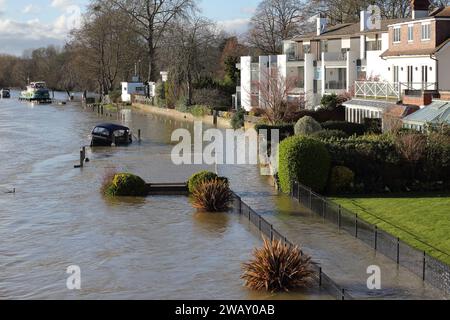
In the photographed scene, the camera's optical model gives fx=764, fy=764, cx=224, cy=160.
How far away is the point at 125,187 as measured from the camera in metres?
34.4

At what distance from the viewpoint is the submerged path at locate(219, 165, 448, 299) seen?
19.7 metres

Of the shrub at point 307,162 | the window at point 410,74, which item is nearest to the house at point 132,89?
the window at point 410,74

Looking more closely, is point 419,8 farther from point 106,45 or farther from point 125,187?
point 106,45

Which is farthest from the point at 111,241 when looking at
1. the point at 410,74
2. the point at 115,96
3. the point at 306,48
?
the point at 115,96

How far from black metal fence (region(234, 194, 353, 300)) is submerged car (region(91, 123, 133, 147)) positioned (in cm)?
2841

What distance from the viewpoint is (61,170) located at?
147ft

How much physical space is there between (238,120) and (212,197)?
1379 inches

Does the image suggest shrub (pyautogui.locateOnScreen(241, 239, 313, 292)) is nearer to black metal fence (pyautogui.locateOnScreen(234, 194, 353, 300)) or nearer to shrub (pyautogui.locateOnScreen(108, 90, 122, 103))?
black metal fence (pyautogui.locateOnScreen(234, 194, 353, 300))

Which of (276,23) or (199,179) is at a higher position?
(276,23)

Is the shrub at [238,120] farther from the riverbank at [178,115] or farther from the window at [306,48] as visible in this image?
the window at [306,48]

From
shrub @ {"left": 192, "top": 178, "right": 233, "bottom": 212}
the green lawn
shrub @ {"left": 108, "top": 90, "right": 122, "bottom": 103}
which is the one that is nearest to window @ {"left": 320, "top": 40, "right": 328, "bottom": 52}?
the green lawn

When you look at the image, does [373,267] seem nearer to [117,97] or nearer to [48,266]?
[48,266]

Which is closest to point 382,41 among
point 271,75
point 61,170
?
point 271,75
